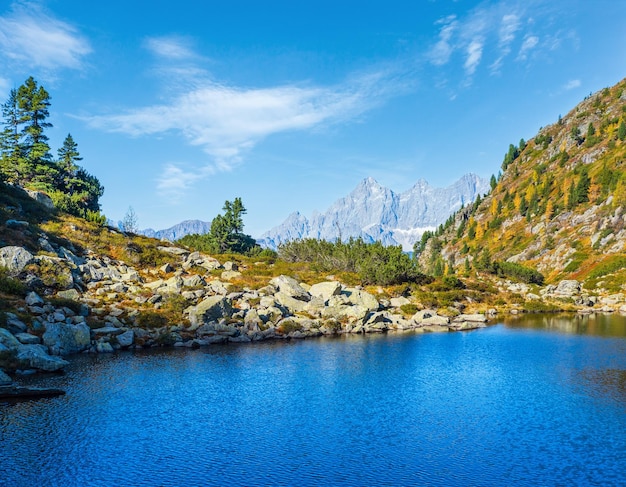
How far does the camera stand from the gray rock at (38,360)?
44406mm

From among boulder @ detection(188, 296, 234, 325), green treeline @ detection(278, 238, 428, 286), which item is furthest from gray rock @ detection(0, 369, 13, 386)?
green treeline @ detection(278, 238, 428, 286)

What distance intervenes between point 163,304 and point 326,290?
30.9 meters

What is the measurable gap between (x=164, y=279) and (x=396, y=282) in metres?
51.9

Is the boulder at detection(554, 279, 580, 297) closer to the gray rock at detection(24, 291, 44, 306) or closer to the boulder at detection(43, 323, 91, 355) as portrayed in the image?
the boulder at detection(43, 323, 91, 355)

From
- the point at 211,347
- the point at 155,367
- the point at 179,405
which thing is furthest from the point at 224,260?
the point at 179,405

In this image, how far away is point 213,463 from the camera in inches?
1031

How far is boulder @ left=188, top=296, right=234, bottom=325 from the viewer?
67375mm

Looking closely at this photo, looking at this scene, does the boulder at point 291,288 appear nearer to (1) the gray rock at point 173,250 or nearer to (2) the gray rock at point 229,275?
(2) the gray rock at point 229,275

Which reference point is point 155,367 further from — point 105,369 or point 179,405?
point 179,405

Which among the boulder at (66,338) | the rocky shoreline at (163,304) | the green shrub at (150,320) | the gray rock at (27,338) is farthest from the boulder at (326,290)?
the gray rock at (27,338)

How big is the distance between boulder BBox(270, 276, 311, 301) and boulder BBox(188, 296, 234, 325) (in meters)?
14.6

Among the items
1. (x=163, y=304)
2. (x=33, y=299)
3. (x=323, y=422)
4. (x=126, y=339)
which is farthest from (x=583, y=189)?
(x=33, y=299)

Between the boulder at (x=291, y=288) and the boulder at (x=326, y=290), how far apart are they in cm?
193

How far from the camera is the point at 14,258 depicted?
6531 cm
